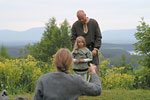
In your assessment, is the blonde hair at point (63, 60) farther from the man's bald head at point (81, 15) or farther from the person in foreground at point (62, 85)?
the man's bald head at point (81, 15)

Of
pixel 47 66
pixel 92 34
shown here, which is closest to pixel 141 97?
pixel 92 34

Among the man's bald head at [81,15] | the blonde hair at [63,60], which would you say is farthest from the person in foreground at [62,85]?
the man's bald head at [81,15]

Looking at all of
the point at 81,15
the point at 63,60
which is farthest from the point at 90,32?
the point at 63,60

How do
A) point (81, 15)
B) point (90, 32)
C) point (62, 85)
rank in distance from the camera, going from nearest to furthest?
point (62, 85) → point (81, 15) → point (90, 32)

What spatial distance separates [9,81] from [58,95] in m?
4.70

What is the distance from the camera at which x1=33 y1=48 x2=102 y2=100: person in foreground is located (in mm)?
2113

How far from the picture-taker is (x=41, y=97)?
2.20 meters

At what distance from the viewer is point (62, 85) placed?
2.11 meters

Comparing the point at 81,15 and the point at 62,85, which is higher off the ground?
the point at 81,15

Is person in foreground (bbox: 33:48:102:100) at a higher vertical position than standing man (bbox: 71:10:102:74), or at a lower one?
lower

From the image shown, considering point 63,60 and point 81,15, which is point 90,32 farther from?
point 63,60

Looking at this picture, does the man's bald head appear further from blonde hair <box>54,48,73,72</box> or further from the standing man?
blonde hair <box>54,48,73,72</box>

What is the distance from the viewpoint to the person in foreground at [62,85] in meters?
2.11

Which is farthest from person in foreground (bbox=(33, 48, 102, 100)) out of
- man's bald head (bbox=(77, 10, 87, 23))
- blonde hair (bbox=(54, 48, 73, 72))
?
man's bald head (bbox=(77, 10, 87, 23))
